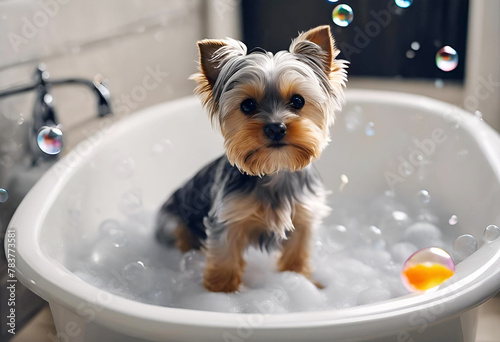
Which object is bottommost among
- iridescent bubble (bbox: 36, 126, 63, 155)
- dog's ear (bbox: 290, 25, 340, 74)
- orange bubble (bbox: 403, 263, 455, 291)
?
orange bubble (bbox: 403, 263, 455, 291)

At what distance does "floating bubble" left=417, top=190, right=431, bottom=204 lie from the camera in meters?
2.02

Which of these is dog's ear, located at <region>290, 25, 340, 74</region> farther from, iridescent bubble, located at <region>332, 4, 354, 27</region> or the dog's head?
iridescent bubble, located at <region>332, 4, 354, 27</region>

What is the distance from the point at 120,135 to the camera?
6.93ft

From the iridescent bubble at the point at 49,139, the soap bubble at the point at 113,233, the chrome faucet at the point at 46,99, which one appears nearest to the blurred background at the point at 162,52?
the chrome faucet at the point at 46,99

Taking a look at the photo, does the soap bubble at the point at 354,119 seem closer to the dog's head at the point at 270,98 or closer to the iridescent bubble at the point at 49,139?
the dog's head at the point at 270,98

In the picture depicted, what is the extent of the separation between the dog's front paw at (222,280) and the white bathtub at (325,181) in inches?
16.4

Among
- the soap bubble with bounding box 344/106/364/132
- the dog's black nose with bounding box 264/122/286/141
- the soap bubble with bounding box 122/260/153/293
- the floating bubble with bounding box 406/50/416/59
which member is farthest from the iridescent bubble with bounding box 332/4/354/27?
the floating bubble with bounding box 406/50/416/59

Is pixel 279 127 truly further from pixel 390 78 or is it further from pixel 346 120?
pixel 390 78

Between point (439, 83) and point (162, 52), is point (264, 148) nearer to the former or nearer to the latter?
point (162, 52)

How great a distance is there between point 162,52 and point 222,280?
5.06 feet

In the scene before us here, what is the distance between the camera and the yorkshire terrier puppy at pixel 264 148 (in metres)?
1.34

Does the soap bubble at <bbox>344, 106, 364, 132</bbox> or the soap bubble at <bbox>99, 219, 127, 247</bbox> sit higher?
the soap bubble at <bbox>344, 106, 364, 132</bbox>

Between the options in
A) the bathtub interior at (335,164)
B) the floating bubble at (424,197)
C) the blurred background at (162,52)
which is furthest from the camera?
the floating bubble at (424,197)

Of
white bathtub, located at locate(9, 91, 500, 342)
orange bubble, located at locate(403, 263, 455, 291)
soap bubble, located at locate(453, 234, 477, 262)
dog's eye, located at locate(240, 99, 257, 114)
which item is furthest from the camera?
soap bubble, located at locate(453, 234, 477, 262)
